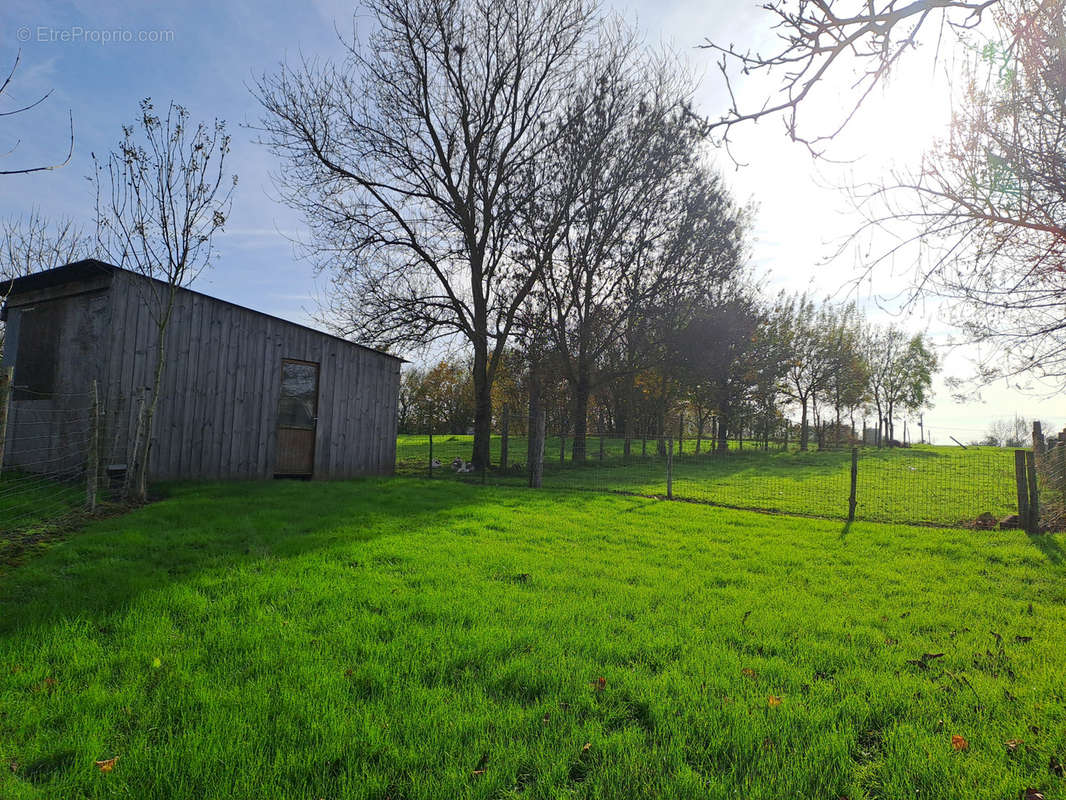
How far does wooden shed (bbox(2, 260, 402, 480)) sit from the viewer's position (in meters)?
9.69

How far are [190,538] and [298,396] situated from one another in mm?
7005

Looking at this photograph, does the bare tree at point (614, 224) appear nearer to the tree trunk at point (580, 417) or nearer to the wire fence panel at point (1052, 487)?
the tree trunk at point (580, 417)

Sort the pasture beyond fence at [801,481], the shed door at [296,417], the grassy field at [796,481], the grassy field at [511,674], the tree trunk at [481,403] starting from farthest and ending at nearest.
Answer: the tree trunk at [481,403] < the shed door at [296,417] < the grassy field at [796,481] < the pasture beyond fence at [801,481] < the grassy field at [511,674]

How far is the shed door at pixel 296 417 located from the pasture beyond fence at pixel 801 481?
11.3ft

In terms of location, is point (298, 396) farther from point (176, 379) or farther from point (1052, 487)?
point (1052, 487)

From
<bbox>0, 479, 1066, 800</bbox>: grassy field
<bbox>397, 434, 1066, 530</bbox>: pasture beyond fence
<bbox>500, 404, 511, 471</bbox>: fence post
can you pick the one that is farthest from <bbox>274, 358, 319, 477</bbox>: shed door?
<bbox>0, 479, 1066, 800</bbox>: grassy field

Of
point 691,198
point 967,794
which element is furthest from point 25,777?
point 691,198

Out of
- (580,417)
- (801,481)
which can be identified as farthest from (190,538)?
(580,417)

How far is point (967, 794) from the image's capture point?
215 centimetres

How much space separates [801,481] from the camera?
15.3 metres

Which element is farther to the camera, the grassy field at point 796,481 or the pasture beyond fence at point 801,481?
the grassy field at point 796,481

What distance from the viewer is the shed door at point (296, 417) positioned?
1219 centimetres

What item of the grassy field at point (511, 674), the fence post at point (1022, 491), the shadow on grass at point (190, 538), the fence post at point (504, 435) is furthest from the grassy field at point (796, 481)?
the shadow on grass at point (190, 538)

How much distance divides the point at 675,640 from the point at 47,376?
13.2m
